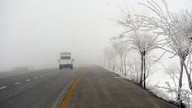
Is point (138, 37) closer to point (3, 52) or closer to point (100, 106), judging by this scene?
point (100, 106)

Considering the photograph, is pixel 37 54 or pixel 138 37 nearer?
pixel 138 37

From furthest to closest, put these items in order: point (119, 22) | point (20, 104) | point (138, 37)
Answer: point (138, 37) < point (119, 22) < point (20, 104)

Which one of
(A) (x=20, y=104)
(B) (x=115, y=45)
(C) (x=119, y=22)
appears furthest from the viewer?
(B) (x=115, y=45)

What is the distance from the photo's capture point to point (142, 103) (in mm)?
9742

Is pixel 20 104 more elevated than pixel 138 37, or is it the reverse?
pixel 138 37

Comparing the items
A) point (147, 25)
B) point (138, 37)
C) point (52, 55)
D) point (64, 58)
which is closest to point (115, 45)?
point (64, 58)

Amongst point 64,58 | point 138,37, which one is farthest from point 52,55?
point 138,37

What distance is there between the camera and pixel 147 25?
10227 mm

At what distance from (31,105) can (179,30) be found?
17.4 ft

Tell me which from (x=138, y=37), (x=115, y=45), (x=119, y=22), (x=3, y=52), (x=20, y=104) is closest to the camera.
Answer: (x=20, y=104)

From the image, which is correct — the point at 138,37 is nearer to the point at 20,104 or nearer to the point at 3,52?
the point at 20,104

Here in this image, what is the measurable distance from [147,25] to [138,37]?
9043mm

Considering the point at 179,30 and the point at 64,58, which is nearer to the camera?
the point at 179,30

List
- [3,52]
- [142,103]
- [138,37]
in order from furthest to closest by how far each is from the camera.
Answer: [3,52] → [138,37] → [142,103]
